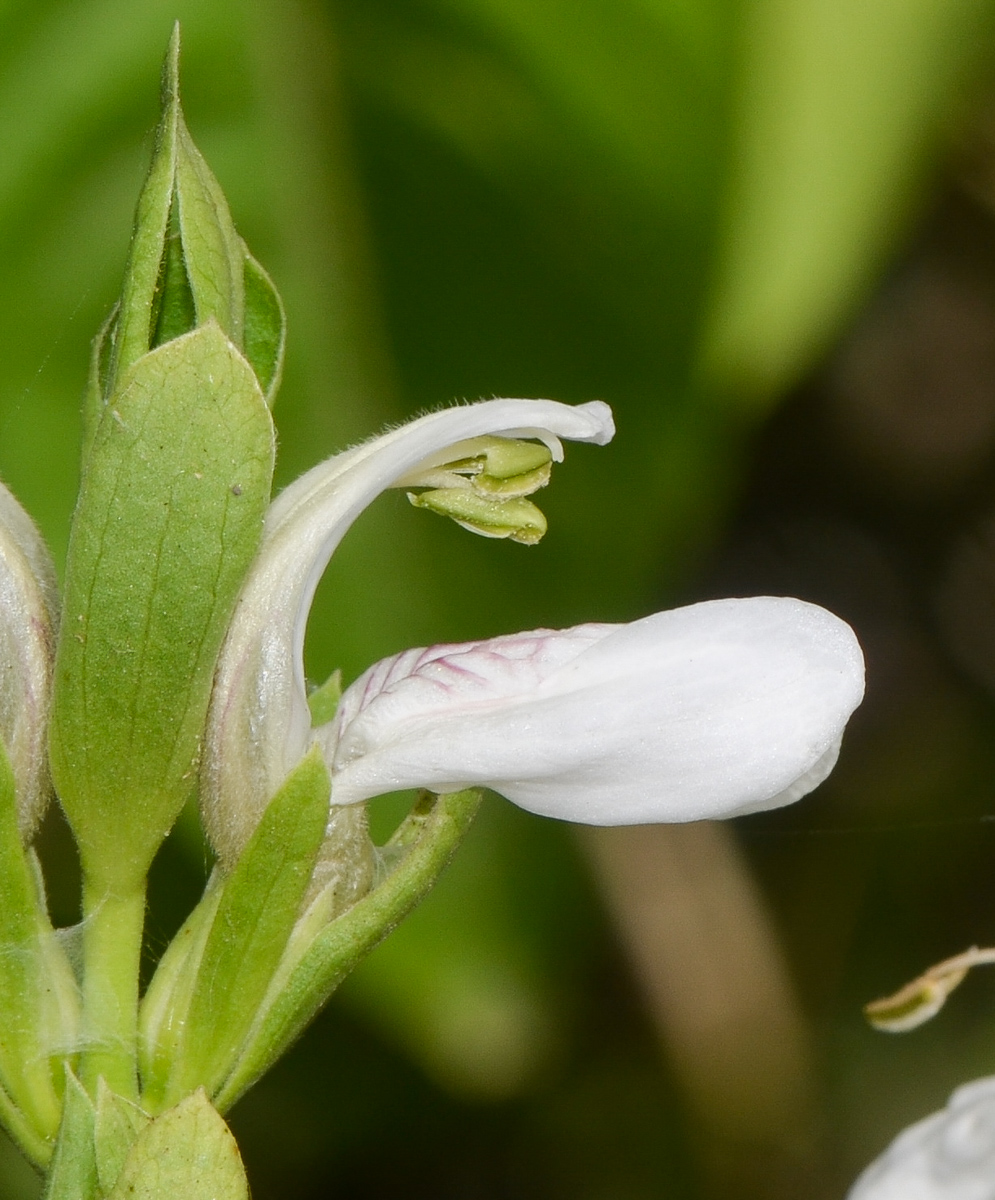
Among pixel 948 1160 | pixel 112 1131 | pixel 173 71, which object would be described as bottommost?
pixel 948 1160

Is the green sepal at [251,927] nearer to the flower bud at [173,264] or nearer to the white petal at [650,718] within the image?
the white petal at [650,718]

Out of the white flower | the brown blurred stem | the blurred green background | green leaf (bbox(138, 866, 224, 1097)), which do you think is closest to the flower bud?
green leaf (bbox(138, 866, 224, 1097))

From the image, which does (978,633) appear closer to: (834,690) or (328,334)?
(328,334)

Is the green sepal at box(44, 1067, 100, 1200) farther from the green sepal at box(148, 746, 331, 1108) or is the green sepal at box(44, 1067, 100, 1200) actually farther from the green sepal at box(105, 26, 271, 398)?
the green sepal at box(105, 26, 271, 398)

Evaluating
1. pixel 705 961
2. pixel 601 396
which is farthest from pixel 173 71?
pixel 705 961

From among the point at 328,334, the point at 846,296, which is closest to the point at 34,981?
the point at 328,334

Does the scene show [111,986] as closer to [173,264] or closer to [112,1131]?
[112,1131]
